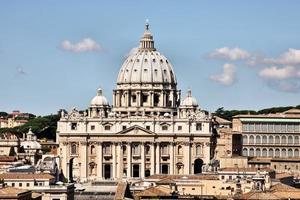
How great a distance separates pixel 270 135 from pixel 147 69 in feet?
102

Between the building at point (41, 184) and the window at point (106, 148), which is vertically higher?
the window at point (106, 148)

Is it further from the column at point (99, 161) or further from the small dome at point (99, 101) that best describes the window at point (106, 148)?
the small dome at point (99, 101)

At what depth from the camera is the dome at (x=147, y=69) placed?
18800 centimetres

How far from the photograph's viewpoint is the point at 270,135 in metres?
162

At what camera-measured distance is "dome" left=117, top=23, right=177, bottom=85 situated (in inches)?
7402

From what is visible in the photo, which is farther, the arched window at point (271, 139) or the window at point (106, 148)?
the window at point (106, 148)

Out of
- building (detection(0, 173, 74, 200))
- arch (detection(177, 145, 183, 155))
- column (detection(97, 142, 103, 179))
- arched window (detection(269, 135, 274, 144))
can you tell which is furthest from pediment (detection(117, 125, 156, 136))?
building (detection(0, 173, 74, 200))

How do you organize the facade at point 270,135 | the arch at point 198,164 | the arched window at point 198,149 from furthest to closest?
the arched window at point 198,149
the arch at point 198,164
the facade at point 270,135

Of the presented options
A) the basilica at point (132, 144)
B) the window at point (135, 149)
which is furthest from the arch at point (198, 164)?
the window at point (135, 149)

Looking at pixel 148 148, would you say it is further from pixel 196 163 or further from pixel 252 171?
pixel 252 171

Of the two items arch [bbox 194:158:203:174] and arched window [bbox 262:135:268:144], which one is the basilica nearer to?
arch [bbox 194:158:203:174]

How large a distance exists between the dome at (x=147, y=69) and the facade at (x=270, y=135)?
87.5 feet

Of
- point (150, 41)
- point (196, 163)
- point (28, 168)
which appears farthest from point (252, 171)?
point (150, 41)

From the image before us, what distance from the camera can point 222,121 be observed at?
7554 inches
